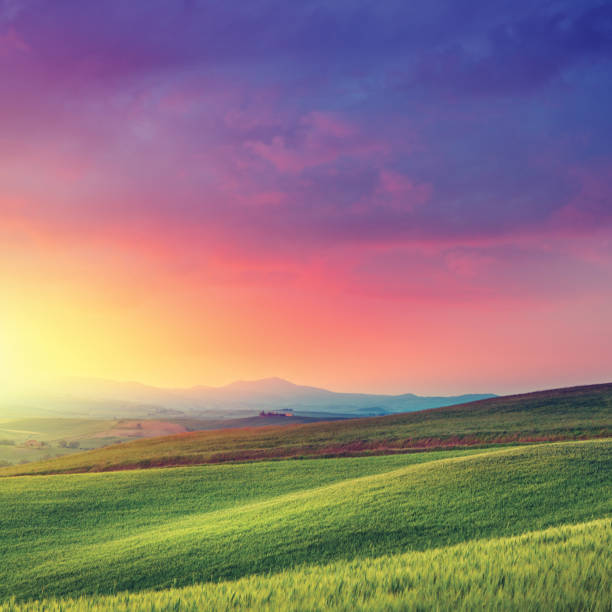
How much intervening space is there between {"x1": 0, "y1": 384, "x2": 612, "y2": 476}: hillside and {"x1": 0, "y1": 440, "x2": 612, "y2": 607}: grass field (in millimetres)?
19533

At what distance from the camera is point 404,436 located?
54406 millimetres

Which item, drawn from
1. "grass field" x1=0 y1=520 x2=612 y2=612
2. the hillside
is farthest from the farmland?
the hillside

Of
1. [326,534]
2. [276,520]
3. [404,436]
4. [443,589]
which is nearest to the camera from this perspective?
[443,589]

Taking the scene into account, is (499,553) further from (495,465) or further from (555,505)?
(495,465)

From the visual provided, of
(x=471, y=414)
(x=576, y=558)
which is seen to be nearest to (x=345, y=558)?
(x=576, y=558)

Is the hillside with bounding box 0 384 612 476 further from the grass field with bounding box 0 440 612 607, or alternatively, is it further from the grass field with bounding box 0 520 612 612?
the grass field with bounding box 0 520 612 612

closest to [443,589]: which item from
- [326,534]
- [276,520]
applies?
[326,534]

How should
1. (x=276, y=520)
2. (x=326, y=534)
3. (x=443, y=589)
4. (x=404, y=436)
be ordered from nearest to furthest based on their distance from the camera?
(x=443, y=589) < (x=326, y=534) < (x=276, y=520) < (x=404, y=436)

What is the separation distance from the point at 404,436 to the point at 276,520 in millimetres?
38716

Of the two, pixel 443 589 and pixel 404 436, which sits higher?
pixel 443 589

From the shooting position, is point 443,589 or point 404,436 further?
point 404,436

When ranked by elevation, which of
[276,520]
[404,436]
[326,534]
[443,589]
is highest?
[443,589]

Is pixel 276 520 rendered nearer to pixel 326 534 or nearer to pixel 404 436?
pixel 326 534

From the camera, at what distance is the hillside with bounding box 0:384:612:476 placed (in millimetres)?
47844
